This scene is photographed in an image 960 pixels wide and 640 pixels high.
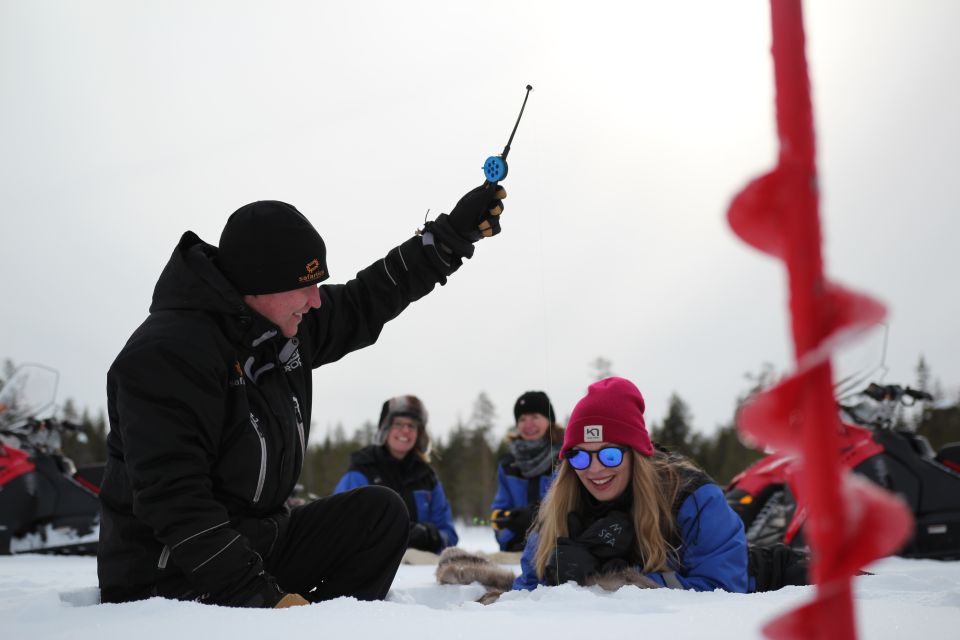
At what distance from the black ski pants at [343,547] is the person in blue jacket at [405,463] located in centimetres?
378

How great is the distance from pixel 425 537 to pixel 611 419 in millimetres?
3510

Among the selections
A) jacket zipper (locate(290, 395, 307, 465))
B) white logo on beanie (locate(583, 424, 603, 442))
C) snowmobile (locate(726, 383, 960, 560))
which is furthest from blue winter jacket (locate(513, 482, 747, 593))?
snowmobile (locate(726, 383, 960, 560))

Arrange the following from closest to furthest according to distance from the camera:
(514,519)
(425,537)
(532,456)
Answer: (514,519) < (425,537) < (532,456)

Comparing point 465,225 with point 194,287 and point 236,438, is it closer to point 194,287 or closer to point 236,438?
point 194,287

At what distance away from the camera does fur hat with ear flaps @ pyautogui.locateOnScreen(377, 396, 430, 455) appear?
692cm

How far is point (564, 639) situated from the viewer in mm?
1544

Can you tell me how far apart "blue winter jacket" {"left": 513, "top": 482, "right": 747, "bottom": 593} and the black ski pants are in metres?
0.77

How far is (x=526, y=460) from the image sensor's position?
6.81 metres

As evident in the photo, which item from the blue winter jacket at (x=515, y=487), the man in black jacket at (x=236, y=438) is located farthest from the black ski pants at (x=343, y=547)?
the blue winter jacket at (x=515, y=487)

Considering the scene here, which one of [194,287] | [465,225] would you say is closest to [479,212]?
[465,225]

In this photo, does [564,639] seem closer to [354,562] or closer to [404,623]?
[404,623]

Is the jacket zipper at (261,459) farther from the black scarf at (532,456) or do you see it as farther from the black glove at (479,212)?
the black scarf at (532,456)

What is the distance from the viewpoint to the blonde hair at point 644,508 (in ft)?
10.4

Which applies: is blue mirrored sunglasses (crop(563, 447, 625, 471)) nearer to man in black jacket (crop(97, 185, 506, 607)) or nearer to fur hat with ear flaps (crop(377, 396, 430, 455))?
man in black jacket (crop(97, 185, 506, 607))
